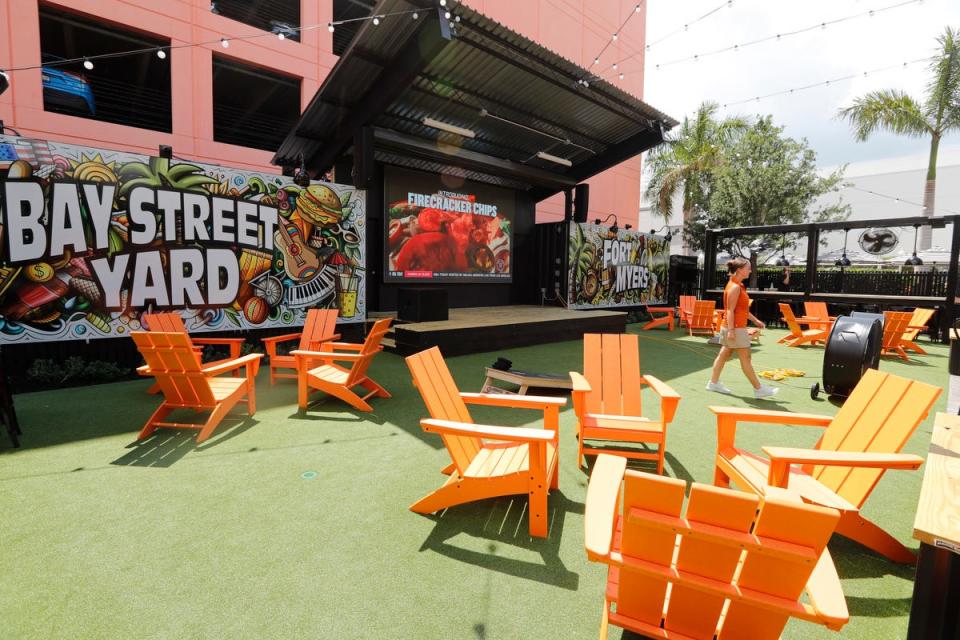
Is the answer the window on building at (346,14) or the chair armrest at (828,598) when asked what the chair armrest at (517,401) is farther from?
the window on building at (346,14)

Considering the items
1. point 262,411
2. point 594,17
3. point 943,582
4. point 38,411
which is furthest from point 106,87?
point 594,17

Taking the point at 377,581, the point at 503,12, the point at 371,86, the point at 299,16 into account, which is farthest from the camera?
the point at 503,12

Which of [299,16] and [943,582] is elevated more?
[299,16]

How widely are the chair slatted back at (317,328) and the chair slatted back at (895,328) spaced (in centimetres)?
985

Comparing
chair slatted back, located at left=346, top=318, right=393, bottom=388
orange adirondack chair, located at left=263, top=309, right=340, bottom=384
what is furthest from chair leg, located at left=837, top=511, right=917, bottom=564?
orange adirondack chair, located at left=263, top=309, right=340, bottom=384

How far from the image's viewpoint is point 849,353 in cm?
546

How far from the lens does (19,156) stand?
5.57 metres

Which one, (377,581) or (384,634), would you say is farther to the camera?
(377,581)

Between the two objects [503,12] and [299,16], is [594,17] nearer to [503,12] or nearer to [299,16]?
[503,12]

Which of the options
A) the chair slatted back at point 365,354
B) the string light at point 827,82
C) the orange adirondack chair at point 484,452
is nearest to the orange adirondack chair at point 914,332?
the string light at point 827,82

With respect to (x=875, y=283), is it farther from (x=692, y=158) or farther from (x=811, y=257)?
(x=692, y=158)

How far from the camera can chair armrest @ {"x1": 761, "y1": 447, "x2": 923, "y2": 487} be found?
6.79 feet

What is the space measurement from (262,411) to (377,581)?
3.34 meters

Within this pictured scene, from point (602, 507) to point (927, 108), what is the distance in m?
23.0
